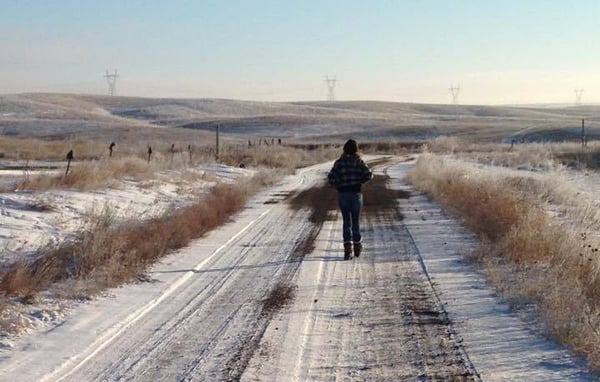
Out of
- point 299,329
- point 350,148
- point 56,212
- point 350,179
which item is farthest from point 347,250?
point 56,212

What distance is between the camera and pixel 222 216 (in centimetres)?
1923

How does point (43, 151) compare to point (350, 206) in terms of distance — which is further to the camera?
point (43, 151)

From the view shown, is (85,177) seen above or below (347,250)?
above

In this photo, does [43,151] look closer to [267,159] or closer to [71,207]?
[267,159]

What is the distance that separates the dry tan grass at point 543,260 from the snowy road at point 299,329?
311 millimetres

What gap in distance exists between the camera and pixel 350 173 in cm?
1369

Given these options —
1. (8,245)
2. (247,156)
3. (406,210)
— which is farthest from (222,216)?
(247,156)

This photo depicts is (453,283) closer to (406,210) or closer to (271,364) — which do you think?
(271,364)

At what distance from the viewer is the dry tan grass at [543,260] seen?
782 centimetres

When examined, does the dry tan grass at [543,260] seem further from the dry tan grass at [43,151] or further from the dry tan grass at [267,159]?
the dry tan grass at [43,151]

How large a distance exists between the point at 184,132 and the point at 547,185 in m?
85.7

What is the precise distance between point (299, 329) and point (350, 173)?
5641 mm

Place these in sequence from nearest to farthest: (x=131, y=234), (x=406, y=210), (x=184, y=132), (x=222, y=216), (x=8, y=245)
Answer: (x=8, y=245) < (x=131, y=234) < (x=222, y=216) < (x=406, y=210) < (x=184, y=132)

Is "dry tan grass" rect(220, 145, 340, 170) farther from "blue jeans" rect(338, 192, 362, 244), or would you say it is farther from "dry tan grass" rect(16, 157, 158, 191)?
"blue jeans" rect(338, 192, 362, 244)
